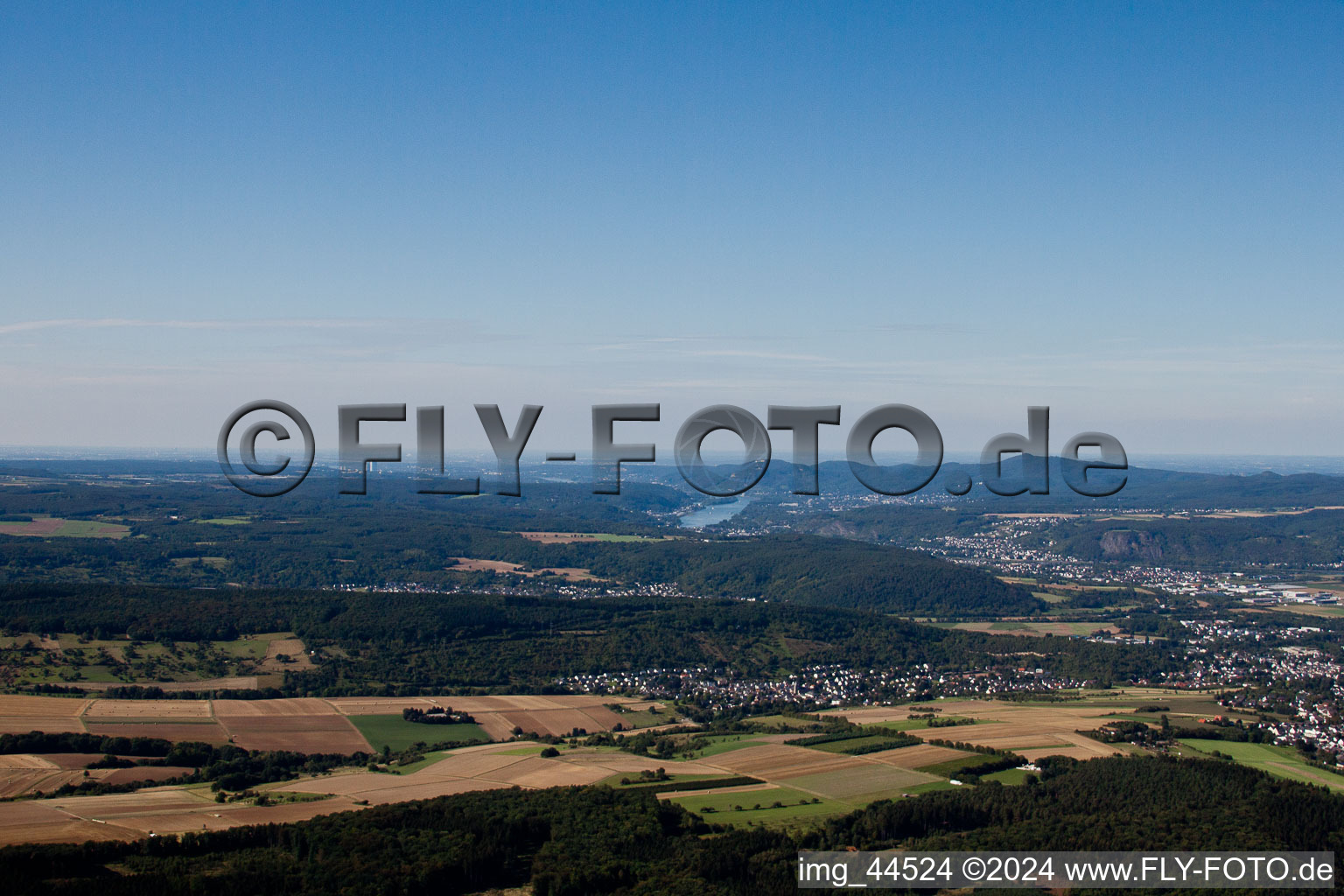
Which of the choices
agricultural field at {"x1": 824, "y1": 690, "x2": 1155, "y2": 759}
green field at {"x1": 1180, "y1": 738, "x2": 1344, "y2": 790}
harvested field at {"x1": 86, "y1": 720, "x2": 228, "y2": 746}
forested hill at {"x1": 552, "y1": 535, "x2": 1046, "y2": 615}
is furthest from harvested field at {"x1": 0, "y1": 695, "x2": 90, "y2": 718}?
forested hill at {"x1": 552, "y1": 535, "x2": 1046, "y2": 615}

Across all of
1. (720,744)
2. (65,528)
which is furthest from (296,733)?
(65,528)

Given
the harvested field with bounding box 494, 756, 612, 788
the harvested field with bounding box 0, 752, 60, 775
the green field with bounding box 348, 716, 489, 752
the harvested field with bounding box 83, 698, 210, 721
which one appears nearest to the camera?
the harvested field with bounding box 0, 752, 60, 775

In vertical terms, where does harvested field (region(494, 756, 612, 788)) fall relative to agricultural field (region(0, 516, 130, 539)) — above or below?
below

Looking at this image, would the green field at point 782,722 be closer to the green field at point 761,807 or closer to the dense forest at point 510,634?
the dense forest at point 510,634

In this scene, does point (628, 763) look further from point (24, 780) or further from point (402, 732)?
point (24, 780)

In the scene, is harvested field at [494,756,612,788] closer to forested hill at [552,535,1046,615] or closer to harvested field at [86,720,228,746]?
harvested field at [86,720,228,746]

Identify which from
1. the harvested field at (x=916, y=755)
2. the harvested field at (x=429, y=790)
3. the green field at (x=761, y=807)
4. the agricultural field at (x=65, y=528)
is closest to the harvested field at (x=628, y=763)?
the green field at (x=761, y=807)

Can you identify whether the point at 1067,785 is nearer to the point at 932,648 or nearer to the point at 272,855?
the point at 272,855
